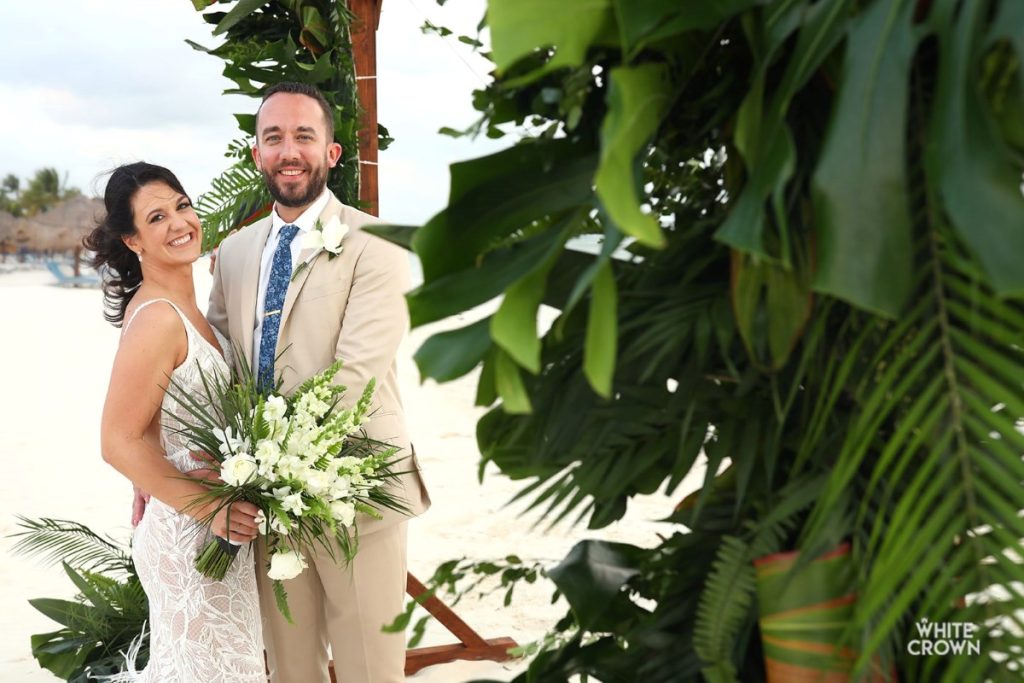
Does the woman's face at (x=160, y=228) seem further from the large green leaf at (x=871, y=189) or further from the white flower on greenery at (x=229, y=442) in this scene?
the large green leaf at (x=871, y=189)

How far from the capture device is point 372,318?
2.45 metres

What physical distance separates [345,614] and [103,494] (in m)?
4.83

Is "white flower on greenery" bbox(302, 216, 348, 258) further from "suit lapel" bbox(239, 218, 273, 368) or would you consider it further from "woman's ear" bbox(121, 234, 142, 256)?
"woman's ear" bbox(121, 234, 142, 256)

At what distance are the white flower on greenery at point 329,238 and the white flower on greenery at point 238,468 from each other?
2.38 ft

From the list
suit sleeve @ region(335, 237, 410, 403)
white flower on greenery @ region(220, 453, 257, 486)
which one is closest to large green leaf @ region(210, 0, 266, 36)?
suit sleeve @ region(335, 237, 410, 403)

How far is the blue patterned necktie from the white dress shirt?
12 mm

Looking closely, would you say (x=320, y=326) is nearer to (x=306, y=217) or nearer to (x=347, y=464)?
(x=306, y=217)

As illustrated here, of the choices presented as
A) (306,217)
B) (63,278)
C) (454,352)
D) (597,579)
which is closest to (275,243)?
(306,217)

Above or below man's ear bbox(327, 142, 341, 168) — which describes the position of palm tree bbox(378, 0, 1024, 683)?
below

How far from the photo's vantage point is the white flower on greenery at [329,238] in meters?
2.48

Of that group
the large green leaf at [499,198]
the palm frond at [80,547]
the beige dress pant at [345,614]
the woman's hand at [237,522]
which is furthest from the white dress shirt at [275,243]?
the large green leaf at [499,198]

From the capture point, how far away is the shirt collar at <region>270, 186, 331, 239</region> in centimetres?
257

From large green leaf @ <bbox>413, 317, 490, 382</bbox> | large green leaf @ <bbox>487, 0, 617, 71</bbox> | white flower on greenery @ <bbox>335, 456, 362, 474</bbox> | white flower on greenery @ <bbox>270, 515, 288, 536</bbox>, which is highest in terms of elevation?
large green leaf @ <bbox>487, 0, 617, 71</bbox>

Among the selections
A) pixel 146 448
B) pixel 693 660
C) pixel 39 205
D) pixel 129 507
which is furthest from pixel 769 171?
pixel 39 205
